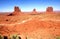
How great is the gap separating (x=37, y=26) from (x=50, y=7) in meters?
45.5

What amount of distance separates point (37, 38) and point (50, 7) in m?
54.4

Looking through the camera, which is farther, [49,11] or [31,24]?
[49,11]

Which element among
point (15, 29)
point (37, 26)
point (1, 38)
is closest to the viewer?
point (1, 38)

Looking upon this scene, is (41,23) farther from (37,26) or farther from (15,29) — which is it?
(15,29)

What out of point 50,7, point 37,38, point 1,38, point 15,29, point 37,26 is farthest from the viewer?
point 50,7

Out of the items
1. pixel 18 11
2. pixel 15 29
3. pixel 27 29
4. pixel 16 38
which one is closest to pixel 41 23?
pixel 27 29

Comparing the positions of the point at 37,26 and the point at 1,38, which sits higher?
the point at 1,38

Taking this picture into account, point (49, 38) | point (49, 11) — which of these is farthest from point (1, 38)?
point (49, 11)

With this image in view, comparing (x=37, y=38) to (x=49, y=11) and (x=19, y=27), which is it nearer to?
(x=19, y=27)

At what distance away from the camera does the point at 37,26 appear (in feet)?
79.6

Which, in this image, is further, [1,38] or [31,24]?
[31,24]

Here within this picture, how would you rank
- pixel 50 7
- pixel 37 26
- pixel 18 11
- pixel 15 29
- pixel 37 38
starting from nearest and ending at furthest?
pixel 37 38, pixel 15 29, pixel 37 26, pixel 18 11, pixel 50 7

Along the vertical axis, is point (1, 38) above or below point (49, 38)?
above

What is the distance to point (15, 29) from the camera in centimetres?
2275
